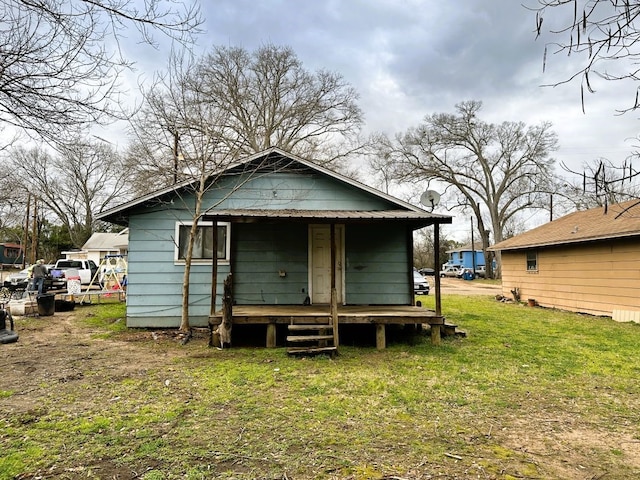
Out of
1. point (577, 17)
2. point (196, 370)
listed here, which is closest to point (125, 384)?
point (196, 370)

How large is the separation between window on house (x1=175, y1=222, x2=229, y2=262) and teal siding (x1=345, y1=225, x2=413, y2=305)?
2.82 metres

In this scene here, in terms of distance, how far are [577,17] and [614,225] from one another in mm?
11841

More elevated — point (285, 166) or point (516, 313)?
point (285, 166)

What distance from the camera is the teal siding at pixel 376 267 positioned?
30.6 ft

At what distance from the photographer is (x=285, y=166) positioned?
9391mm

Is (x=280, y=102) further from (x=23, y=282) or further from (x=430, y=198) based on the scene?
(x=430, y=198)

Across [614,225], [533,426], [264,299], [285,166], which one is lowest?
[533,426]

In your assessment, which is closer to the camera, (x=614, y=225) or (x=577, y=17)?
(x=577, y=17)

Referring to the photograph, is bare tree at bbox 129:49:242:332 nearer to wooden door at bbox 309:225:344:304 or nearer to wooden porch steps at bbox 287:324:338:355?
wooden door at bbox 309:225:344:304

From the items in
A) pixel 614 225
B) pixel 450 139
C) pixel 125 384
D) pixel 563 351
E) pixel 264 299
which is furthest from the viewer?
pixel 450 139

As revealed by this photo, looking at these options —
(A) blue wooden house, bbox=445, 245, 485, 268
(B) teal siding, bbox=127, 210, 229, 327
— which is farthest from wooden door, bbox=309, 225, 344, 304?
(A) blue wooden house, bbox=445, 245, 485, 268

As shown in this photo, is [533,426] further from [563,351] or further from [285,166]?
[285,166]

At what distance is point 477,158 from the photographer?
108 feet

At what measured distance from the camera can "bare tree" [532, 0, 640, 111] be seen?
189 cm
